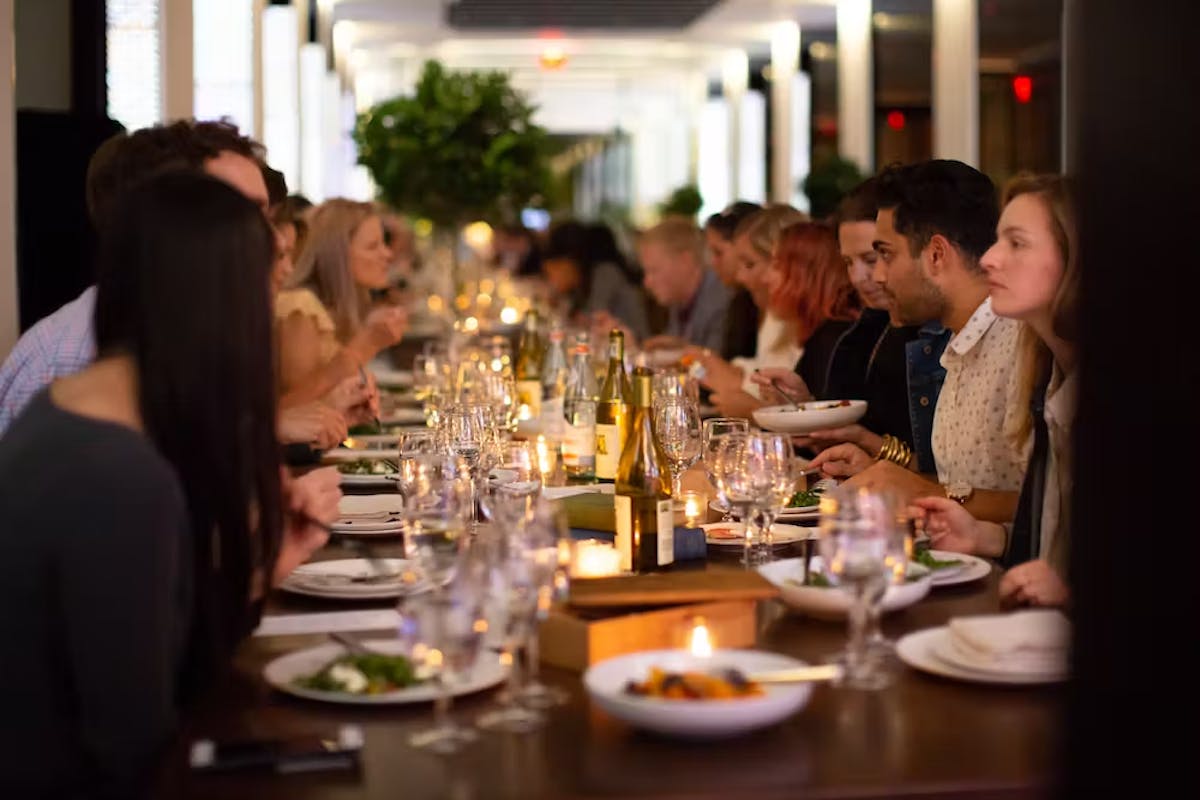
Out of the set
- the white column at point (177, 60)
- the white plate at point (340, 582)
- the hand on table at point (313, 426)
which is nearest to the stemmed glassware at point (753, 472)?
the white plate at point (340, 582)

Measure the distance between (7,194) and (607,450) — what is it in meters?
1.92

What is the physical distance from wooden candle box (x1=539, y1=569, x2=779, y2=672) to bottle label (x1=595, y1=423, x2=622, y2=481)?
1447 mm

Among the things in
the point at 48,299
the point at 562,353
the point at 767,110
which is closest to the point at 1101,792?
the point at 48,299

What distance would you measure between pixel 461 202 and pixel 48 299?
402 cm

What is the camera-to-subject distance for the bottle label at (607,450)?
3.35m

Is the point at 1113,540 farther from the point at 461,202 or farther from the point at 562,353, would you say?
the point at 461,202

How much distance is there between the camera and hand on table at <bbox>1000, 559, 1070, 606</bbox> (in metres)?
2.04

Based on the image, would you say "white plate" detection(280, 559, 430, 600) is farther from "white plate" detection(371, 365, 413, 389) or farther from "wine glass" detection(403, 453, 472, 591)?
"white plate" detection(371, 365, 413, 389)

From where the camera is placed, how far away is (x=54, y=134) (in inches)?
174

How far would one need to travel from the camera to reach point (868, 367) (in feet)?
14.6

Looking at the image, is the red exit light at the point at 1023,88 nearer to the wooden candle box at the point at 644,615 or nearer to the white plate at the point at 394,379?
the white plate at the point at 394,379

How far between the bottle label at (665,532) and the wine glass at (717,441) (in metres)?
0.16

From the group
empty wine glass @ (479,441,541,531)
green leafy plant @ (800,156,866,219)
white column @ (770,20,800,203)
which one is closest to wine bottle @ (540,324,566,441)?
empty wine glass @ (479,441,541,531)

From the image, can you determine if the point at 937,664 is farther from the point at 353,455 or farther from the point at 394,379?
the point at 394,379
